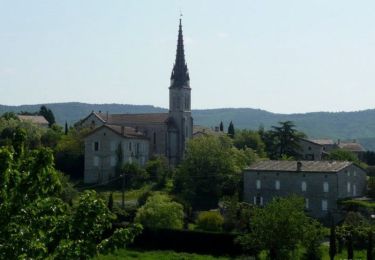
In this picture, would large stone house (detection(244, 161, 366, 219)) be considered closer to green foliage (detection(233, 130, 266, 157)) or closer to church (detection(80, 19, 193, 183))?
church (detection(80, 19, 193, 183))

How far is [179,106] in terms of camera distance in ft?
259

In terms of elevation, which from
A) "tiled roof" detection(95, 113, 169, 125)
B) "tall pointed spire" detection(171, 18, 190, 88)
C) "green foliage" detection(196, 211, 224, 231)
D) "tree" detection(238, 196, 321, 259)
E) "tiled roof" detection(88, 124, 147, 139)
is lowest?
"green foliage" detection(196, 211, 224, 231)

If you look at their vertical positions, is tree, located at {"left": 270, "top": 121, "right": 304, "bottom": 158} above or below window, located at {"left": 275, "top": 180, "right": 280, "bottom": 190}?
above

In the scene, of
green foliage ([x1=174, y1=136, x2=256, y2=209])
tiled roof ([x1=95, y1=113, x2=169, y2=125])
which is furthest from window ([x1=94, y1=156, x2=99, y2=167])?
tiled roof ([x1=95, y1=113, x2=169, y2=125])

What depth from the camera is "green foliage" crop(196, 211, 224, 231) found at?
45.9 m

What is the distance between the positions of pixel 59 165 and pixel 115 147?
707 cm

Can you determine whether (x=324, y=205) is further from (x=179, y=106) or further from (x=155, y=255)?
(x=179, y=106)

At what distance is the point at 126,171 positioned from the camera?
6419 cm

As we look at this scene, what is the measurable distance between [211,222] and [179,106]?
3408cm

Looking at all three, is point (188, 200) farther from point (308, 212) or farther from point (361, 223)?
point (361, 223)

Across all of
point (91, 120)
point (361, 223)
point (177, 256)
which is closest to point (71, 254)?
point (177, 256)

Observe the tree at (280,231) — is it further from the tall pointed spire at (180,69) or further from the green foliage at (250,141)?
the tall pointed spire at (180,69)

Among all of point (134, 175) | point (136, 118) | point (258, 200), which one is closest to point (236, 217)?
point (258, 200)

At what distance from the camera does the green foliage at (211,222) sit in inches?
1806
